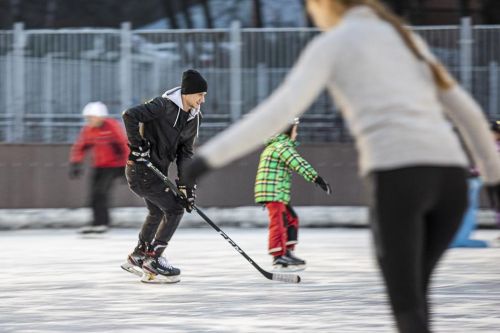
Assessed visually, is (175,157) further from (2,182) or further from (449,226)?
(2,182)

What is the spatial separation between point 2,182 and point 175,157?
26.3 ft

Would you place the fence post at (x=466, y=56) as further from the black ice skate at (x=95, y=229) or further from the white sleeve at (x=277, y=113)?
the white sleeve at (x=277, y=113)

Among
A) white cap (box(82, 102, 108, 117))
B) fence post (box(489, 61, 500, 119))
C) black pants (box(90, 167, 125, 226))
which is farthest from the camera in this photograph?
fence post (box(489, 61, 500, 119))

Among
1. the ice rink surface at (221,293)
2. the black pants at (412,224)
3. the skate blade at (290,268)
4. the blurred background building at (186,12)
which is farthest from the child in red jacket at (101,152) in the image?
the black pants at (412,224)

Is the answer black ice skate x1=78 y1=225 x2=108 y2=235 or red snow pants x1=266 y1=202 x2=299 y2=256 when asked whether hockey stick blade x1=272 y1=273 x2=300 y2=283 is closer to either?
red snow pants x1=266 y1=202 x2=299 y2=256

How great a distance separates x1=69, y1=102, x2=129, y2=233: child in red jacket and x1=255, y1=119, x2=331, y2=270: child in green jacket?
15.2 feet

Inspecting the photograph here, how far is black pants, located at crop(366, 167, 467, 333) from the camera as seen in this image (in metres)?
3.99

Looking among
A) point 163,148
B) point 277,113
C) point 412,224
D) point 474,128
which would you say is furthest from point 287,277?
point 277,113

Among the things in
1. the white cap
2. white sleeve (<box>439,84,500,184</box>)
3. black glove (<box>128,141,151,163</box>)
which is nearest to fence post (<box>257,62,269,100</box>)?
the white cap

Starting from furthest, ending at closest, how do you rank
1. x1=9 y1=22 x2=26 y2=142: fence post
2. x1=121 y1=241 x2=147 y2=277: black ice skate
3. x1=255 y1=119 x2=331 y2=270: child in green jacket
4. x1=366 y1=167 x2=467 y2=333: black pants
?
x1=9 y1=22 x2=26 y2=142: fence post → x1=255 y1=119 x2=331 y2=270: child in green jacket → x1=121 y1=241 x2=147 y2=277: black ice skate → x1=366 y1=167 x2=467 y2=333: black pants

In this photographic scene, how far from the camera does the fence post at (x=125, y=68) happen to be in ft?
57.8

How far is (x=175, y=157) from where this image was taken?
32.9 ft

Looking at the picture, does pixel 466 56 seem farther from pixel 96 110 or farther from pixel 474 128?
pixel 474 128

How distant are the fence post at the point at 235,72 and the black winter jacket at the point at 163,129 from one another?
25.1ft
